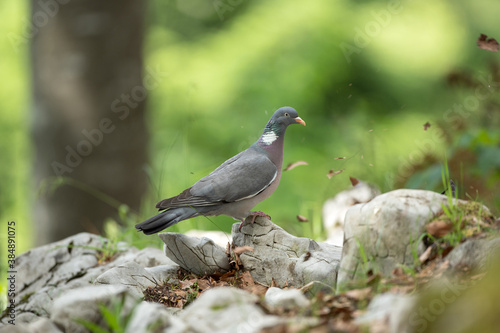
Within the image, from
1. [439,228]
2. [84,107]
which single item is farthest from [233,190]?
[84,107]

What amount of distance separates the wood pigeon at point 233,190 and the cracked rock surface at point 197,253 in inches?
4.5

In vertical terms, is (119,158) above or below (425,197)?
above

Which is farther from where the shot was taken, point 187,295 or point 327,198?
point 327,198

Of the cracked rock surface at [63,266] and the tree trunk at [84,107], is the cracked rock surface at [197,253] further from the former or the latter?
the tree trunk at [84,107]

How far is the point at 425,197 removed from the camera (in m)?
2.84

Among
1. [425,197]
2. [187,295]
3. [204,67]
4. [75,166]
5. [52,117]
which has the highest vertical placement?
[204,67]

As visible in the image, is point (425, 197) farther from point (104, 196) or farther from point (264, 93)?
point (264, 93)

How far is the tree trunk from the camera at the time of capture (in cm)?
555

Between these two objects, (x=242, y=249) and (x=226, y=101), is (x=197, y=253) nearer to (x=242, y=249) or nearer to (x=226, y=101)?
(x=242, y=249)

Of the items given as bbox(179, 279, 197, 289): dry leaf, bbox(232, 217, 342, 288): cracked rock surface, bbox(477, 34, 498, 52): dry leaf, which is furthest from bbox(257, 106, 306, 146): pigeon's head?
bbox(477, 34, 498, 52): dry leaf

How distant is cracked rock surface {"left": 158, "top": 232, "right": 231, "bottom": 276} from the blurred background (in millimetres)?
1056

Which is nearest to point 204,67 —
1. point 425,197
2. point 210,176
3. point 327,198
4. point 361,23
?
point 361,23

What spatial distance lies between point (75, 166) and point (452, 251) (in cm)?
395

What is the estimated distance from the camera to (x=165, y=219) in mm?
3375
